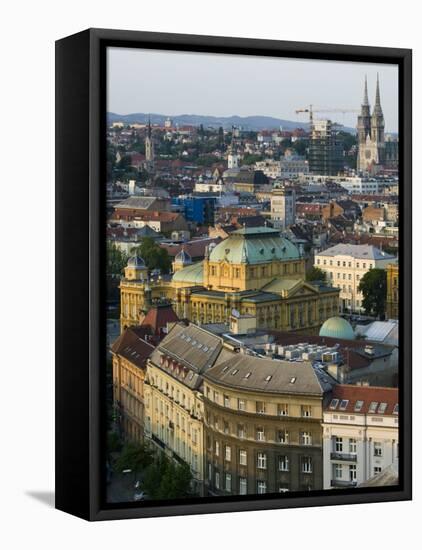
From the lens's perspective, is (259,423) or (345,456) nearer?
(259,423)

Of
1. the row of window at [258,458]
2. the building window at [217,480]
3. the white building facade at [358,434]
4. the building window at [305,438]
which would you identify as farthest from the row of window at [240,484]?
the white building facade at [358,434]

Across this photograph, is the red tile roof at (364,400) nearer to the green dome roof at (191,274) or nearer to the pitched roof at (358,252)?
the pitched roof at (358,252)

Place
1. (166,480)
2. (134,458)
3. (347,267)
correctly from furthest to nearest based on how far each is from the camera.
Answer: (347,267)
(166,480)
(134,458)

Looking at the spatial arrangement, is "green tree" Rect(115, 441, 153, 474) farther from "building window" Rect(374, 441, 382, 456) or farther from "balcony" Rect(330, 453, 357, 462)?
"building window" Rect(374, 441, 382, 456)

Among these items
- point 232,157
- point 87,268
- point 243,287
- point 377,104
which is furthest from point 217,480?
point 377,104

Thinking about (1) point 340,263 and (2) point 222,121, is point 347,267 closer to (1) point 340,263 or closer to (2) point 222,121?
(1) point 340,263

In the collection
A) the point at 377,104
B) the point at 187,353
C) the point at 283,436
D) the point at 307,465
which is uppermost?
the point at 377,104

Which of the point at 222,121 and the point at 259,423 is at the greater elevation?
the point at 222,121
